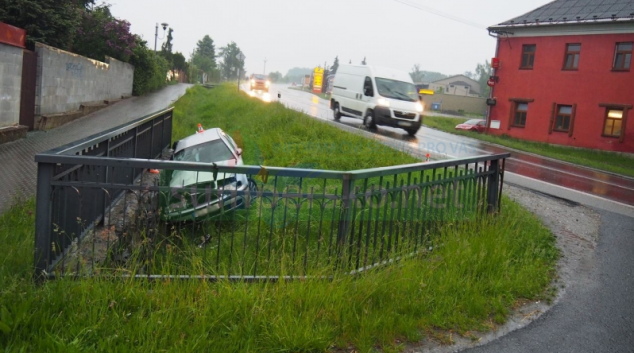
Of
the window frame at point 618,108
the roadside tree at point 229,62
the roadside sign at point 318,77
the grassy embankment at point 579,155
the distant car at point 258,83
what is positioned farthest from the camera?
the roadside tree at point 229,62

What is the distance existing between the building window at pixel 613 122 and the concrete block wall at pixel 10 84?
2684 centimetres

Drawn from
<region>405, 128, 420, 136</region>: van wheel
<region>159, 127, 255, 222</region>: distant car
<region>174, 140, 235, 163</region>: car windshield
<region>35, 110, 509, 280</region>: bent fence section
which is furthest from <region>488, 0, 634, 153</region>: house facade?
<region>159, 127, 255, 222</region>: distant car

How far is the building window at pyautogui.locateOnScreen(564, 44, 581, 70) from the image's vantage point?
30812mm

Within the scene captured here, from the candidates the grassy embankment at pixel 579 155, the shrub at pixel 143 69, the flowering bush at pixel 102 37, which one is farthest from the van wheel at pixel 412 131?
the shrub at pixel 143 69

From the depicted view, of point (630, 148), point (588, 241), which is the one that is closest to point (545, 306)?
point (588, 241)

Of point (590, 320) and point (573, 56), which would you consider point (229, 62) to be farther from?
point (590, 320)

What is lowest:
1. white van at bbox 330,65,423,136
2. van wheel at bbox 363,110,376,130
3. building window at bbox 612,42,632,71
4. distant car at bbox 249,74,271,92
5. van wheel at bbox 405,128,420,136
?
van wheel at bbox 405,128,420,136

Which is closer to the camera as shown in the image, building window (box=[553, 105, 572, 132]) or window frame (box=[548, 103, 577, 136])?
window frame (box=[548, 103, 577, 136])

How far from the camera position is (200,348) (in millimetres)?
3730

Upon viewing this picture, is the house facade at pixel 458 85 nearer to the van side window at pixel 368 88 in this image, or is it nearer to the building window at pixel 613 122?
→ the building window at pixel 613 122

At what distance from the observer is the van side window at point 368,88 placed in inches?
947

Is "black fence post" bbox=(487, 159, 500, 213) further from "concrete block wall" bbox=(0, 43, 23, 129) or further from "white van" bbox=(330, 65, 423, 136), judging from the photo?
"white van" bbox=(330, 65, 423, 136)

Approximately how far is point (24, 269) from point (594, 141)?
1195 inches

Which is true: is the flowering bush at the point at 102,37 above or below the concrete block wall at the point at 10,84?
above
